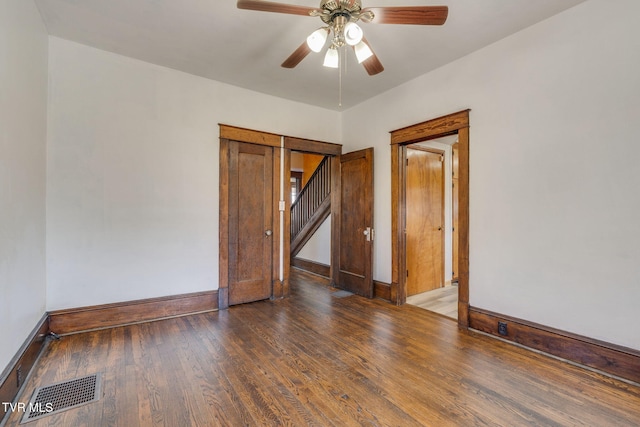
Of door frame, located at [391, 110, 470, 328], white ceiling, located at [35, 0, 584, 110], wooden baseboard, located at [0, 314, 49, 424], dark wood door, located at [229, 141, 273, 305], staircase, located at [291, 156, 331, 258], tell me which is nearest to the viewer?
wooden baseboard, located at [0, 314, 49, 424]

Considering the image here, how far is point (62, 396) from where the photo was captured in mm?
1976

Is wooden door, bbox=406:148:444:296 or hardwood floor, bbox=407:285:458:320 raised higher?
wooden door, bbox=406:148:444:296

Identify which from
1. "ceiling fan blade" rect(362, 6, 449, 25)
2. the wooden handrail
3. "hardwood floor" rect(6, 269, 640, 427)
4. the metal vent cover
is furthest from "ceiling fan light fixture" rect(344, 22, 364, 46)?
the wooden handrail

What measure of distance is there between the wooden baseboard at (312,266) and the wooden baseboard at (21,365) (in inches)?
155

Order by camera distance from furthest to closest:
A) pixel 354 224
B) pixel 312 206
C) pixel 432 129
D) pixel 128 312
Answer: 1. pixel 312 206
2. pixel 354 224
3. pixel 432 129
4. pixel 128 312

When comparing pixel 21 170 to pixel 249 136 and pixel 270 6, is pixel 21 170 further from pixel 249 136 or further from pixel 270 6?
pixel 249 136

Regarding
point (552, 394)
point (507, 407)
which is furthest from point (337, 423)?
point (552, 394)

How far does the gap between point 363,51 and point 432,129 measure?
168 centimetres

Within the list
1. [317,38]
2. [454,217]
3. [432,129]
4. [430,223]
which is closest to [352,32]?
[317,38]

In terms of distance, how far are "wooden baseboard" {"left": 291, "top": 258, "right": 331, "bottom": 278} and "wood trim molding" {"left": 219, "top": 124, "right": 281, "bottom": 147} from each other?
2615 mm

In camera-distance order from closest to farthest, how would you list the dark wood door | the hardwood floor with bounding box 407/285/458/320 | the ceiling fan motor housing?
the ceiling fan motor housing → the hardwood floor with bounding box 407/285/458/320 → the dark wood door

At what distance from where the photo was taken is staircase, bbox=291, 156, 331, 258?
5.87 metres

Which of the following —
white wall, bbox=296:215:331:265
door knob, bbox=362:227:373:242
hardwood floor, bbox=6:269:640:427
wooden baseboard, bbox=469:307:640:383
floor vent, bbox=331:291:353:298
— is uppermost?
door knob, bbox=362:227:373:242

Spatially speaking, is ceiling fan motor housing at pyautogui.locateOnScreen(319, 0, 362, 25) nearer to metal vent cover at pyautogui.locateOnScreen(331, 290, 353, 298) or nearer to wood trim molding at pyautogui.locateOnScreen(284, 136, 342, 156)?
wood trim molding at pyautogui.locateOnScreen(284, 136, 342, 156)
